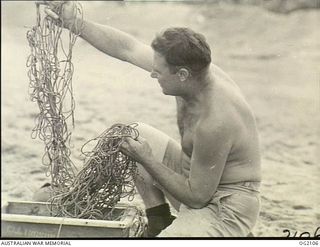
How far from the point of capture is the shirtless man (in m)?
2.64

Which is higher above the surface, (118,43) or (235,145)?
(118,43)

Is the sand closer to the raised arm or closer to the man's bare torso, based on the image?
the raised arm

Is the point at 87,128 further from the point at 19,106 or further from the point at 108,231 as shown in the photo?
the point at 108,231

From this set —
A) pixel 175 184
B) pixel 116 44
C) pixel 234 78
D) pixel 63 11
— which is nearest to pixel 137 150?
pixel 175 184

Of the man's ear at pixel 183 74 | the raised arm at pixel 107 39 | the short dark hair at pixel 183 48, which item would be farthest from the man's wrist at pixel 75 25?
the man's ear at pixel 183 74

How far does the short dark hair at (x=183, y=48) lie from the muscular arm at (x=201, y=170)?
10.7 inches

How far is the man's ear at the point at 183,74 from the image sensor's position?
105 inches

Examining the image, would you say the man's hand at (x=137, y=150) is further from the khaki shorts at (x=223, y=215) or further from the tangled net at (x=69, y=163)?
the khaki shorts at (x=223, y=215)

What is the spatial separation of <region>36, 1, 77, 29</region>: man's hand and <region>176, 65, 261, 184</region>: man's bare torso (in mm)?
642

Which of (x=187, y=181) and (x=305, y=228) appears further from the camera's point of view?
(x=305, y=228)

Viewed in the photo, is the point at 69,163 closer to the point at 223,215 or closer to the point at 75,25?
the point at 75,25

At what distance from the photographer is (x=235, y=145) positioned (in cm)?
269

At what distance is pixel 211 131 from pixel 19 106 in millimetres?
3037

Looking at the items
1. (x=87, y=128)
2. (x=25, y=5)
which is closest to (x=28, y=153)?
(x=87, y=128)
